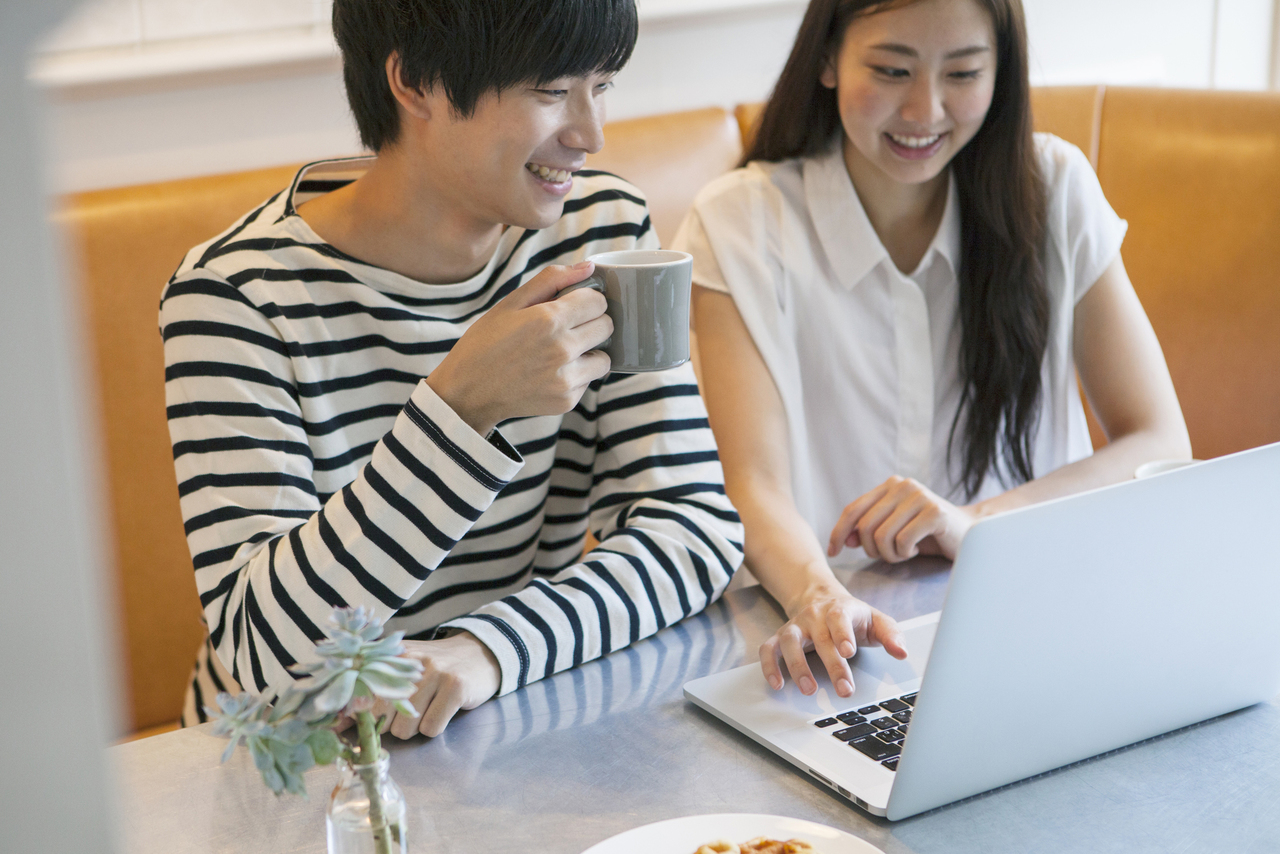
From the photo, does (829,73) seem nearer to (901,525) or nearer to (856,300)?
(856,300)

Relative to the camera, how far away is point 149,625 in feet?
5.25

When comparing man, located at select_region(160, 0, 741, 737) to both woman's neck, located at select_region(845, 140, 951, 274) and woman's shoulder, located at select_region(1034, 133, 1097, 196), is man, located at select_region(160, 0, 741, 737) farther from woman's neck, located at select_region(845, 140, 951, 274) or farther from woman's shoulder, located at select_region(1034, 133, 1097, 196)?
woman's shoulder, located at select_region(1034, 133, 1097, 196)

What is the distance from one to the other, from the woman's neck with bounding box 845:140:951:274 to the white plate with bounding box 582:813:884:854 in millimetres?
957

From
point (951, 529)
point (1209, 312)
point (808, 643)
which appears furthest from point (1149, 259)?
point (808, 643)

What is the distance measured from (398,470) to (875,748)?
0.38 meters

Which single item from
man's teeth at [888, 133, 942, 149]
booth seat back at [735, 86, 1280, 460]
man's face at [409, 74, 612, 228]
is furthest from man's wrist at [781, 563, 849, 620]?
booth seat back at [735, 86, 1280, 460]

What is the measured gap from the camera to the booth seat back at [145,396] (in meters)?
1.53

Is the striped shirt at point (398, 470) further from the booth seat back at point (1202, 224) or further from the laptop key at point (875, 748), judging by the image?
the booth seat back at point (1202, 224)

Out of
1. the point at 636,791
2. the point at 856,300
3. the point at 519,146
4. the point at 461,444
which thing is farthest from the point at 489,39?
the point at 856,300

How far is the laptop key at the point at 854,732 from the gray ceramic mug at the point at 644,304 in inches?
11.3

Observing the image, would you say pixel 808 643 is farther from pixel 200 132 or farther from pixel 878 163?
pixel 200 132

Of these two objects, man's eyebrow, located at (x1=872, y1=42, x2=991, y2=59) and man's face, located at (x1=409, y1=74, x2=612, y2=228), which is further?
man's eyebrow, located at (x1=872, y1=42, x2=991, y2=59)

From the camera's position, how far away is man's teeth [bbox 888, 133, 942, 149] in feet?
4.46

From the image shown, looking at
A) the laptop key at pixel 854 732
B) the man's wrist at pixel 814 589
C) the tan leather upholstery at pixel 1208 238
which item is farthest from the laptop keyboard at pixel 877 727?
Result: the tan leather upholstery at pixel 1208 238
